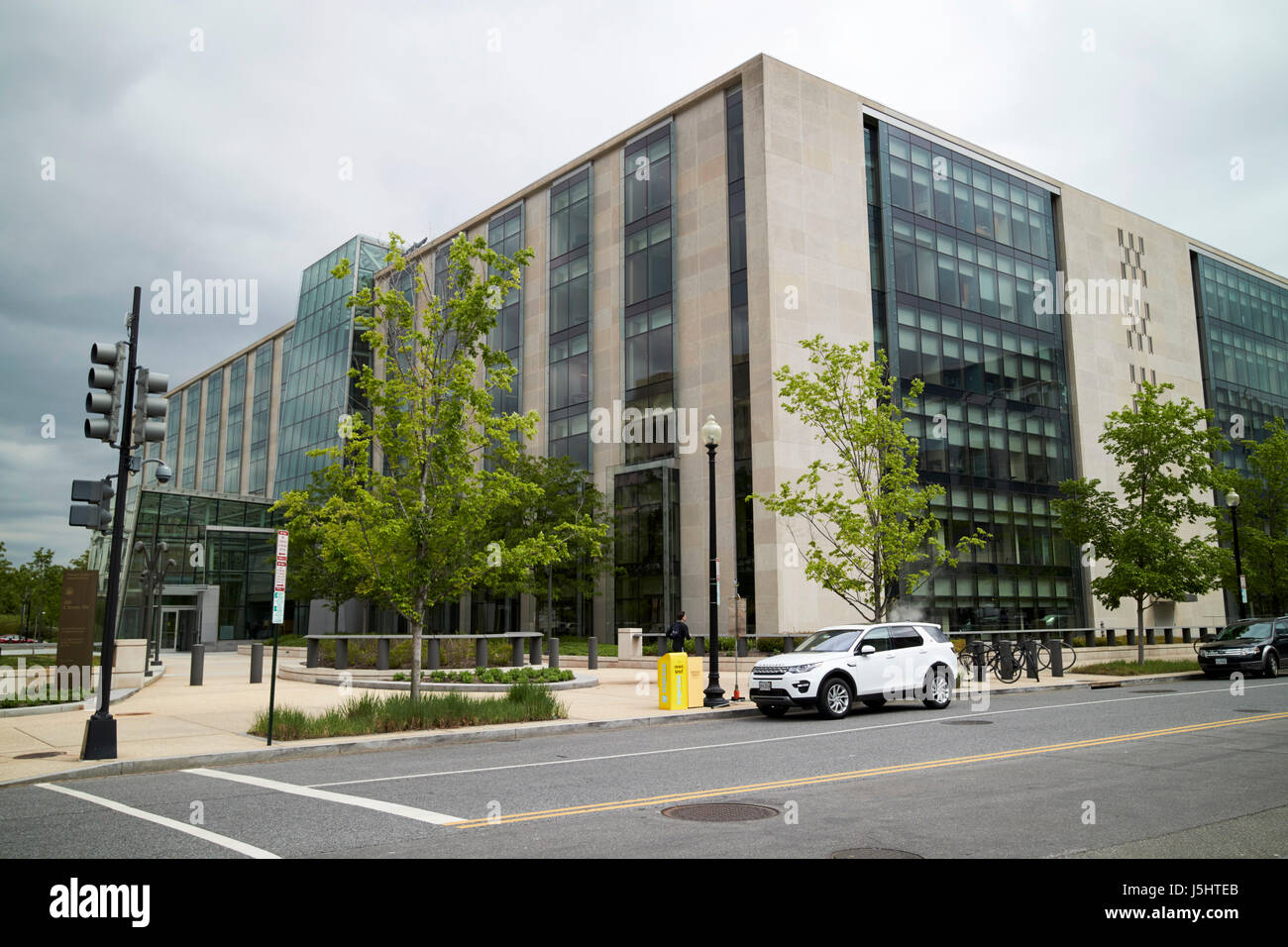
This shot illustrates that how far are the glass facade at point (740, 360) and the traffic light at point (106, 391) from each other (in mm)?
27066

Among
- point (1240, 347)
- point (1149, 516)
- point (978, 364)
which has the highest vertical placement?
A: point (1240, 347)

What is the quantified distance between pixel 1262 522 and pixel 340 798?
49.0m

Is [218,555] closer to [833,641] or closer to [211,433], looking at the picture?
[211,433]

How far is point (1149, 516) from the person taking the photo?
31688 mm

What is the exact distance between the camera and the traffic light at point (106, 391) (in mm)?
12219

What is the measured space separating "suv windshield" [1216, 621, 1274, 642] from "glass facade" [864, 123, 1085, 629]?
45.0 feet

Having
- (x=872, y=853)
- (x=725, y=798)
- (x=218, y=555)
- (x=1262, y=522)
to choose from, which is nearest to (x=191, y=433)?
(x=218, y=555)

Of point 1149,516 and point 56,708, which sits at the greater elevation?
point 1149,516

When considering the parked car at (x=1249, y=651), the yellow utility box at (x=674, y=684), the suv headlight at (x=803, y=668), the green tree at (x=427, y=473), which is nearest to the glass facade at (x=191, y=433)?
the green tree at (x=427, y=473)

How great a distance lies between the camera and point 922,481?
Answer: 1614 inches

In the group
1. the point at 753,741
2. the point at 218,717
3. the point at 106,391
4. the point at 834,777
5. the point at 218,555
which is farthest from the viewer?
the point at 218,555
